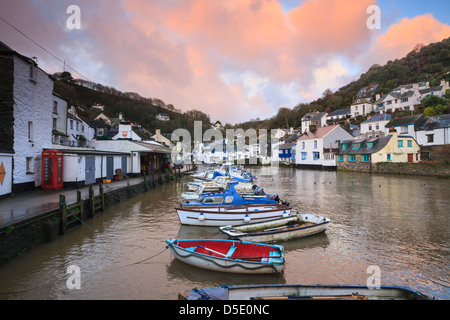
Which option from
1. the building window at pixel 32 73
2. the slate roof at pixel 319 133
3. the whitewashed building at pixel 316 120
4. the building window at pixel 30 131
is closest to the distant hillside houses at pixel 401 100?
the whitewashed building at pixel 316 120

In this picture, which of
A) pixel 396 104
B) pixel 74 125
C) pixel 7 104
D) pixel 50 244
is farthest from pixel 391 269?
pixel 396 104

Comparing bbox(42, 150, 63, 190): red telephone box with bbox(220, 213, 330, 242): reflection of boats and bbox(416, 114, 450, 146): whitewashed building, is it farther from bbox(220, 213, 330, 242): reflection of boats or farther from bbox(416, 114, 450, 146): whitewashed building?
bbox(416, 114, 450, 146): whitewashed building

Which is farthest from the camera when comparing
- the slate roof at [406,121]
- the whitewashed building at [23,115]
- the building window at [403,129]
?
the building window at [403,129]

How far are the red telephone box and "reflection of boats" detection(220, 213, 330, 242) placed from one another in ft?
46.6

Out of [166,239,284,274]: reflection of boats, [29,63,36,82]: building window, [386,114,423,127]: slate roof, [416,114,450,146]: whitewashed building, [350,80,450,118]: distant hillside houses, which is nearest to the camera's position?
[166,239,284,274]: reflection of boats

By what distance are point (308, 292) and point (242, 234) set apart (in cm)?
491

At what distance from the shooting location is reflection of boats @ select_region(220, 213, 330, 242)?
10953 millimetres

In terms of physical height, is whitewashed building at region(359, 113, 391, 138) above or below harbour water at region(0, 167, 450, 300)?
above

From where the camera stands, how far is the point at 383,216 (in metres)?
15.6

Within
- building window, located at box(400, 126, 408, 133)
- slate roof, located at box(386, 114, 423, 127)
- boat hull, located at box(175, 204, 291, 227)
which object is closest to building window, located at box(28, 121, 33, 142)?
boat hull, located at box(175, 204, 291, 227)

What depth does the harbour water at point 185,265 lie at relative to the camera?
7470 millimetres

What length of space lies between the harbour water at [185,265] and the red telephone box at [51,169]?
5728mm

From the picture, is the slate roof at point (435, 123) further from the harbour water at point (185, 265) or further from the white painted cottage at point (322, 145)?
the harbour water at point (185, 265)
